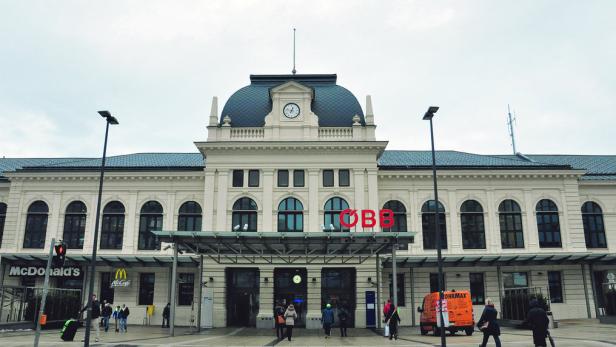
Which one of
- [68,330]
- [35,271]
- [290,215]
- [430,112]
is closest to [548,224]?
[290,215]

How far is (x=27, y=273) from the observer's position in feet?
123

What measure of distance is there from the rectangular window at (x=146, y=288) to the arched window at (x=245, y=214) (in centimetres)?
785

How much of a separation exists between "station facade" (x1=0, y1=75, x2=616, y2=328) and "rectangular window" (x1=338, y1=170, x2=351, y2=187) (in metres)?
0.07

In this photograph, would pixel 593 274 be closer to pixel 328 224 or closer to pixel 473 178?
pixel 473 178

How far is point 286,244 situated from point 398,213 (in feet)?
39.1

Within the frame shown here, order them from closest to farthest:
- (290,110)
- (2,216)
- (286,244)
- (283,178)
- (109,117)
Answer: (109,117) < (286,244) < (283,178) < (290,110) < (2,216)

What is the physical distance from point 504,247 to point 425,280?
6.43 meters

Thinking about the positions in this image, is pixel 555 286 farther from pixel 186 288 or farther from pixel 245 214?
pixel 186 288

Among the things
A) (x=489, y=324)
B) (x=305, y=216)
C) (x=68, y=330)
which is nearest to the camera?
(x=489, y=324)

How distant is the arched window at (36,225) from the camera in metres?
39.5

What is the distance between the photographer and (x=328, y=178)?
37750 millimetres

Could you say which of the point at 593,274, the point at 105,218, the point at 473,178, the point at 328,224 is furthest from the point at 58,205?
the point at 593,274

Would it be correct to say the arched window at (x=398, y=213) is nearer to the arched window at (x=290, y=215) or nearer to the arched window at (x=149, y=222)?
the arched window at (x=290, y=215)

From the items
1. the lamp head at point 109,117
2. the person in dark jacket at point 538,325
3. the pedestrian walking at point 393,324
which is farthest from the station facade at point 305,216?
the person in dark jacket at point 538,325
